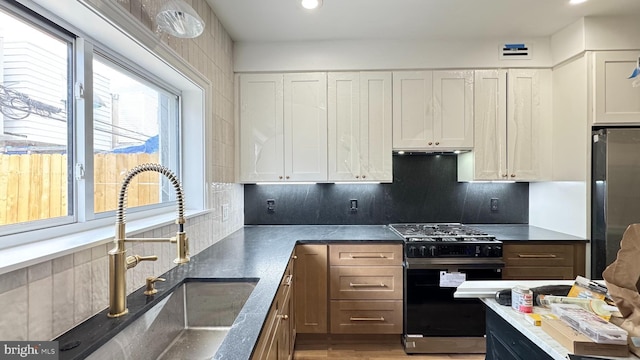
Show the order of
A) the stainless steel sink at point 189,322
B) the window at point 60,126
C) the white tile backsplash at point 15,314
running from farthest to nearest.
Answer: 1. the stainless steel sink at point 189,322
2. the window at point 60,126
3. the white tile backsplash at point 15,314

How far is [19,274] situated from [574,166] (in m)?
3.31

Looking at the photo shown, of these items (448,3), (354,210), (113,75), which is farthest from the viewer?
(354,210)

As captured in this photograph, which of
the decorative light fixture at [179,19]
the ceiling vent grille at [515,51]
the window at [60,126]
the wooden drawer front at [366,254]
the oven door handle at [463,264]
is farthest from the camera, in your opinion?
the ceiling vent grille at [515,51]

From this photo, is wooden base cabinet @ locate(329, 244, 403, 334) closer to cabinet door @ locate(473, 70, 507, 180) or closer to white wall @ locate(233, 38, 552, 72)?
cabinet door @ locate(473, 70, 507, 180)

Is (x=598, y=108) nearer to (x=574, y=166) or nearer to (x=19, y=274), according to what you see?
(x=574, y=166)

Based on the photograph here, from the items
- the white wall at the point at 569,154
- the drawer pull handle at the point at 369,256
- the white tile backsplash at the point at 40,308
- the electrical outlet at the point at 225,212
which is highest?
the white wall at the point at 569,154

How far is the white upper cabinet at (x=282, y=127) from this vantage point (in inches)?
107

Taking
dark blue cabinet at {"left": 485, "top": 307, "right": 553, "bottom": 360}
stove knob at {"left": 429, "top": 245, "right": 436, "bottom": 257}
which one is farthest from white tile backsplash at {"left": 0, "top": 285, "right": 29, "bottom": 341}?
stove knob at {"left": 429, "top": 245, "right": 436, "bottom": 257}

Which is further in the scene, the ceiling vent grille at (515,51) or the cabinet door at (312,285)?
the ceiling vent grille at (515,51)

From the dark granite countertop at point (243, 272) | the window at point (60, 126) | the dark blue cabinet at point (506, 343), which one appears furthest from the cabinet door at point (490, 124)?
the window at point (60, 126)

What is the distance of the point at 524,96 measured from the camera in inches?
105

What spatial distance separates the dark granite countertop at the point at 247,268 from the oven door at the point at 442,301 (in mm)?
281

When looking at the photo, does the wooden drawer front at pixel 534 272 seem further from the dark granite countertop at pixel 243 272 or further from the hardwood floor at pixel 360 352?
the dark granite countertop at pixel 243 272

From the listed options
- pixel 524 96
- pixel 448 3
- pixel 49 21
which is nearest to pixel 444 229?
pixel 524 96
